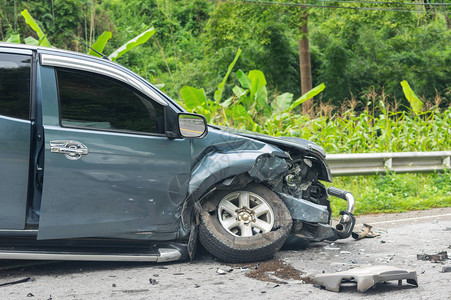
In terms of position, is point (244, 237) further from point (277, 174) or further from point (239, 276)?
point (277, 174)

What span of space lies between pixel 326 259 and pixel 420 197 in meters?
4.77

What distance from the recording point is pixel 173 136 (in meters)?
5.04

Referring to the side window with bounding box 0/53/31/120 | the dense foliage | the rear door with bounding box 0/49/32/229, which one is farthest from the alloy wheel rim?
the dense foliage

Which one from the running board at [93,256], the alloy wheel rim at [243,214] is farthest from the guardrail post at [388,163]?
the running board at [93,256]

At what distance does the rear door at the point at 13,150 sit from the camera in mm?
4465

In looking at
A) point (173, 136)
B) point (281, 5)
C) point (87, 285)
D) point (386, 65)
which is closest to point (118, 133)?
point (173, 136)

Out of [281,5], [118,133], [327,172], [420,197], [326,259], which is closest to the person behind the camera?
[118,133]

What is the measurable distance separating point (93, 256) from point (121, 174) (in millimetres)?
738

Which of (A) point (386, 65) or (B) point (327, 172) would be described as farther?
(A) point (386, 65)

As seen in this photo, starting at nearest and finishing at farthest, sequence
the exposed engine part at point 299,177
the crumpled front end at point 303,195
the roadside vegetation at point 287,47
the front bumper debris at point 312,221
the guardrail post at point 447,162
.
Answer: the crumpled front end at point 303,195 → the front bumper debris at point 312,221 → the exposed engine part at point 299,177 → the guardrail post at point 447,162 → the roadside vegetation at point 287,47

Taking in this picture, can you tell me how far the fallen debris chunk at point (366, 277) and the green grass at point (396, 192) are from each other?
3.74 m

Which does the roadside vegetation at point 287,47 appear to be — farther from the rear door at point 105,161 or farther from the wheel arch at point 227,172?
the rear door at point 105,161

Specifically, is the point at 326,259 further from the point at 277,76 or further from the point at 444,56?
the point at 444,56

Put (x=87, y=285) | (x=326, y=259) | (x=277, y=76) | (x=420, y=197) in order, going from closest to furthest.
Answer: (x=87, y=285) → (x=326, y=259) → (x=420, y=197) → (x=277, y=76)
